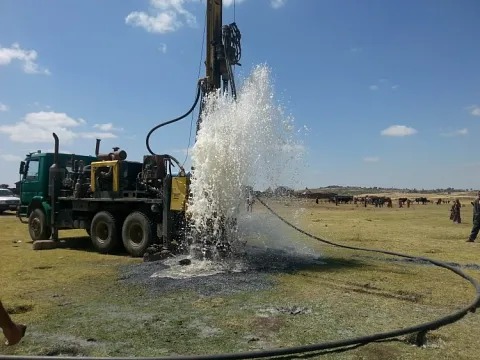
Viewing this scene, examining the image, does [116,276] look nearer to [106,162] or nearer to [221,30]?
[106,162]

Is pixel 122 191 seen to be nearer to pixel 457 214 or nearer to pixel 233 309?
pixel 233 309

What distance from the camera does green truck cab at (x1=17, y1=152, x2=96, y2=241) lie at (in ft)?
48.8

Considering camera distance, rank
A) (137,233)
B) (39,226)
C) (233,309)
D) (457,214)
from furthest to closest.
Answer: (457,214) → (39,226) → (137,233) → (233,309)

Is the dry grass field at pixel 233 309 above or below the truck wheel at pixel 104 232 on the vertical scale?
below

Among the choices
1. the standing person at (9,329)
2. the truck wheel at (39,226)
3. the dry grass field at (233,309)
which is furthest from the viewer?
the truck wheel at (39,226)

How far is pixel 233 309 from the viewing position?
6.68 meters

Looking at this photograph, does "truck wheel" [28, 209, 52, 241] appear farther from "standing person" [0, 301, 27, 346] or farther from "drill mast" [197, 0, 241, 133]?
"standing person" [0, 301, 27, 346]

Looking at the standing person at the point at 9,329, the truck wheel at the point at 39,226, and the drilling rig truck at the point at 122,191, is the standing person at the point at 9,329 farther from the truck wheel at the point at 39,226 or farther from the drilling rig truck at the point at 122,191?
the truck wheel at the point at 39,226

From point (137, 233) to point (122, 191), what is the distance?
1.28 m

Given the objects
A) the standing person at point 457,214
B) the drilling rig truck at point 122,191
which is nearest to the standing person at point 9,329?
the drilling rig truck at point 122,191

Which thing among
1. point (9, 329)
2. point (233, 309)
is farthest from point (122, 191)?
point (9, 329)

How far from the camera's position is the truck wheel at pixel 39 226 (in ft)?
48.6

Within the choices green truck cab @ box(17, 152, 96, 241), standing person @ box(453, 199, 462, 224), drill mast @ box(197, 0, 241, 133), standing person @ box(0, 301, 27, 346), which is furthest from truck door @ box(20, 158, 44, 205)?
standing person @ box(453, 199, 462, 224)

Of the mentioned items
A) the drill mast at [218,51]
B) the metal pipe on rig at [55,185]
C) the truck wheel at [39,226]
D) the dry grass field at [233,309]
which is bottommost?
the dry grass field at [233,309]
